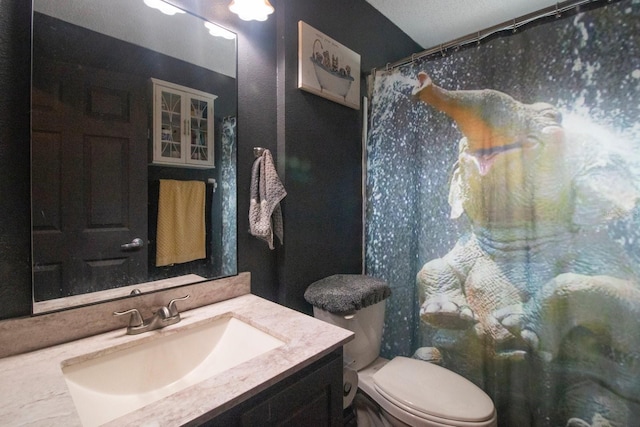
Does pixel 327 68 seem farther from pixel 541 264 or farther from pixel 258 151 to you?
pixel 541 264

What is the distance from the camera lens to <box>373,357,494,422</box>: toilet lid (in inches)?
39.8

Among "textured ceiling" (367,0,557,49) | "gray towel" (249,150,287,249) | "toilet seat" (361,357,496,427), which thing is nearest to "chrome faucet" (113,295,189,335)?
"gray towel" (249,150,287,249)

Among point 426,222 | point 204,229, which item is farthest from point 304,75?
point 426,222

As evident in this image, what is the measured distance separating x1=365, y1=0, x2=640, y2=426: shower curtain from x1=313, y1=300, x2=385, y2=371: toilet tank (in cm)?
33

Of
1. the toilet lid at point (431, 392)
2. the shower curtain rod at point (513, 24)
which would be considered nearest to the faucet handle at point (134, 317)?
the toilet lid at point (431, 392)

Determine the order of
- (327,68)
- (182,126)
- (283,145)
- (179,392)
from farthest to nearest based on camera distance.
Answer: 1. (327,68)
2. (283,145)
3. (182,126)
4. (179,392)

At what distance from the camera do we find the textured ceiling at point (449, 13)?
1675 mm

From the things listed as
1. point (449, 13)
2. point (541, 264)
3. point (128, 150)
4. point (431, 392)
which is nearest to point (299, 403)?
point (431, 392)

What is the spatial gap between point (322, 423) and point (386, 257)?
40.1 inches

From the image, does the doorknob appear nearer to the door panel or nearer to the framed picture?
the door panel

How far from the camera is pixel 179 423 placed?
49cm

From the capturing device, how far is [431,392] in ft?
3.64

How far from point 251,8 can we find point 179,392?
1.27m

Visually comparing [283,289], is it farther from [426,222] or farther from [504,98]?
[504,98]
